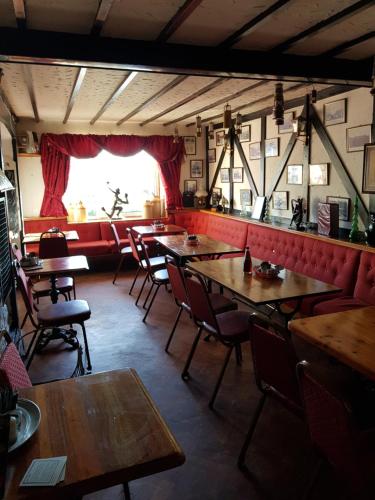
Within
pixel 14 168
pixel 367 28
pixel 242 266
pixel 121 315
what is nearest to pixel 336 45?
pixel 367 28

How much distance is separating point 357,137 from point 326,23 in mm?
1684

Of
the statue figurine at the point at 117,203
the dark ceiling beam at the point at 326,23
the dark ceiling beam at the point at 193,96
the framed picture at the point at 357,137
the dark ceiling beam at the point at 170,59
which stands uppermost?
the dark ceiling beam at the point at 326,23

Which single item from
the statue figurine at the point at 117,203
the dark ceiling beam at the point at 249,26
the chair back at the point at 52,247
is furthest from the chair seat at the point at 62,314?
the statue figurine at the point at 117,203

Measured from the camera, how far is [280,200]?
5516 millimetres

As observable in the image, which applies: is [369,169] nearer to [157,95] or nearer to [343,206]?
[343,206]

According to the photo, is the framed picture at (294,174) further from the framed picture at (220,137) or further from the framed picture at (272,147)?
the framed picture at (220,137)

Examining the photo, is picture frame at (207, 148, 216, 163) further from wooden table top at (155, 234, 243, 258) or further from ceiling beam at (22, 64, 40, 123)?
ceiling beam at (22, 64, 40, 123)

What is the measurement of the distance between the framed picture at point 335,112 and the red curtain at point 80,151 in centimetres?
350

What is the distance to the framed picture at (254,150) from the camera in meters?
5.96

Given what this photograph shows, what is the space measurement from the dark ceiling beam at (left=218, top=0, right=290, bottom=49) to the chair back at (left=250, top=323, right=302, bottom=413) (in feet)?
6.28

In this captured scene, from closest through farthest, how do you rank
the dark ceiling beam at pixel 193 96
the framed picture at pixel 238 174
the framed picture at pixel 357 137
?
the framed picture at pixel 357 137 < the dark ceiling beam at pixel 193 96 < the framed picture at pixel 238 174

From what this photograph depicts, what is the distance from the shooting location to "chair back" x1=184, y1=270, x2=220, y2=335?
8.84ft

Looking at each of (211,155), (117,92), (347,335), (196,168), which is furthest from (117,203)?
(347,335)

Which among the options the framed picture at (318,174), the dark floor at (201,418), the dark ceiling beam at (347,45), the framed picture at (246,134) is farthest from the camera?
the framed picture at (246,134)
